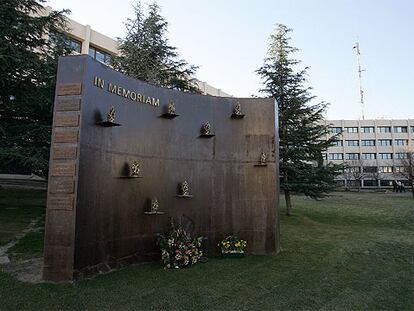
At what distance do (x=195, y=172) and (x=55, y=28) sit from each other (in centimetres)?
995

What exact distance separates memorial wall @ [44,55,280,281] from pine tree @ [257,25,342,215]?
8650mm

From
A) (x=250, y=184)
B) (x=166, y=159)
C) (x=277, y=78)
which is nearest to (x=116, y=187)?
(x=166, y=159)

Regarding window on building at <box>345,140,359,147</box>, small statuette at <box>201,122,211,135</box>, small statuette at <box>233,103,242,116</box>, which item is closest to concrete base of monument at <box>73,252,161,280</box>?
small statuette at <box>201,122,211,135</box>

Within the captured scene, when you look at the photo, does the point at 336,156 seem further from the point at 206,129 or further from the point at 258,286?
the point at 258,286

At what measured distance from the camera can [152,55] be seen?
22172 millimetres

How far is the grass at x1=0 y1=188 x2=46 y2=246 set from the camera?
37.3 feet

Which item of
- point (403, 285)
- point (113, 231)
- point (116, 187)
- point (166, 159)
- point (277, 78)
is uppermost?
point (277, 78)

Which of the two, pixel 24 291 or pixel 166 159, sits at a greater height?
pixel 166 159

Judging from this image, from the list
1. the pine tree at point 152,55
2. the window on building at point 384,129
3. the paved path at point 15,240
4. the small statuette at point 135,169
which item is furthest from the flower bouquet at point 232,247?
the window on building at point 384,129

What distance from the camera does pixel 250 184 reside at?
1041 cm

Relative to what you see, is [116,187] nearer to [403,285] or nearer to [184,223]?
[184,223]

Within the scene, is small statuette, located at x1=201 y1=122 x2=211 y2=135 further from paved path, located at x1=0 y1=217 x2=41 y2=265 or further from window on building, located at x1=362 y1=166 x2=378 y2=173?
window on building, located at x1=362 y1=166 x2=378 y2=173

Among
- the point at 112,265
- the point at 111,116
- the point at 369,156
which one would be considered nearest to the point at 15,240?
the point at 112,265

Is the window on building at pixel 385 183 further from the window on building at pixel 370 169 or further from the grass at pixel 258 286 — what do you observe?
the grass at pixel 258 286
